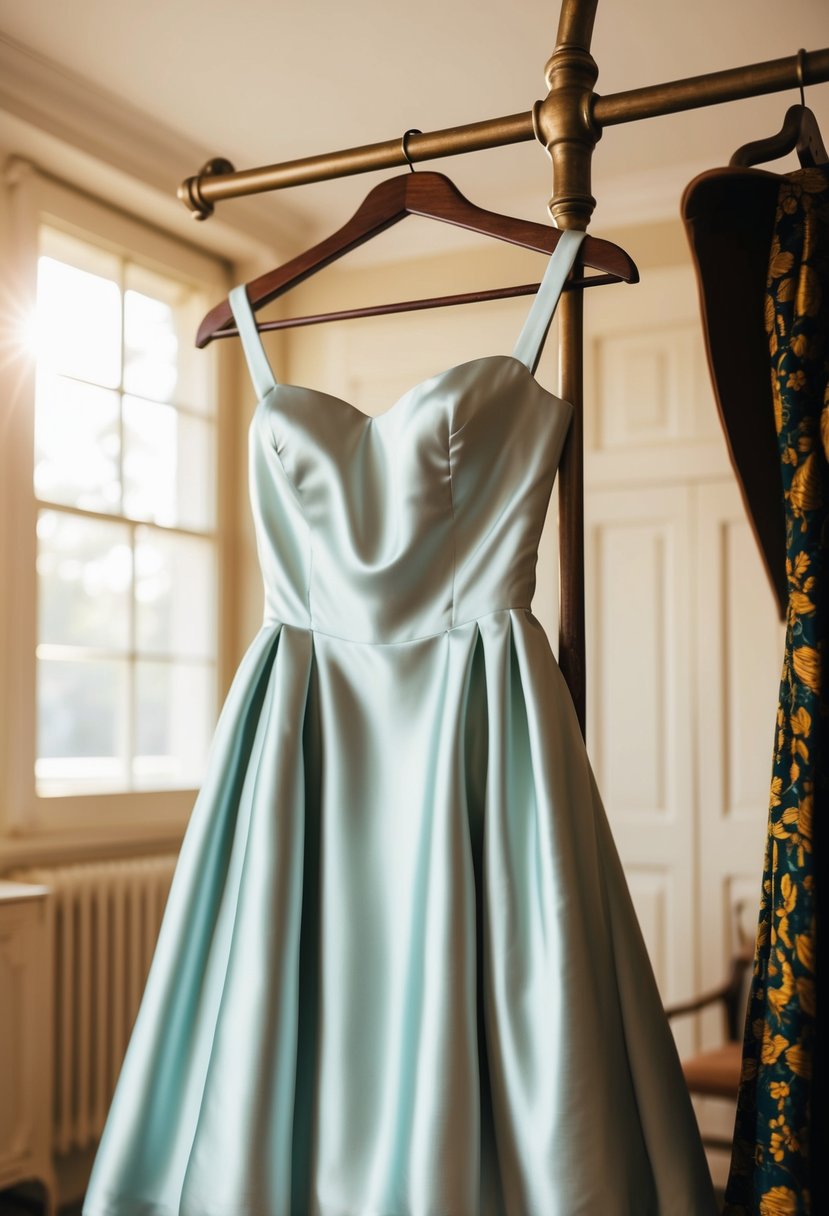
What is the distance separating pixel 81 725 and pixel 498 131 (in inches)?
93.6

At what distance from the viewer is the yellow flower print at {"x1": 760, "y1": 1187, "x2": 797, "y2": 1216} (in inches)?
40.6

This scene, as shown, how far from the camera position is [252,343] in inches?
58.2

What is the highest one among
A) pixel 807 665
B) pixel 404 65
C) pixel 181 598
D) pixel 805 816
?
pixel 404 65

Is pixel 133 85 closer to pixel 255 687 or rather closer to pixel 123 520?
pixel 123 520

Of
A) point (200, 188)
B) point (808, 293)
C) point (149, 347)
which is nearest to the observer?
point (808, 293)

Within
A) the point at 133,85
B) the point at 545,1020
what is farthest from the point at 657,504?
the point at 545,1020

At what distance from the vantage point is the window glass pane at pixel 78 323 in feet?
10.7

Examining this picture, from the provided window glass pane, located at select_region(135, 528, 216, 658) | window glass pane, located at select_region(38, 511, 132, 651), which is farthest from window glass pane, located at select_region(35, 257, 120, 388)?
window glass pane, located at select_region(135, 528, 216, 658)

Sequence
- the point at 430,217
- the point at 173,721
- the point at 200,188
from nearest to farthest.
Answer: the point at 430,217 < the point at 200,188 < the point at 173,721

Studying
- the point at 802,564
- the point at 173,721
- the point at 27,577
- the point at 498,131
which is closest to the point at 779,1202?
→ the point at 802,564

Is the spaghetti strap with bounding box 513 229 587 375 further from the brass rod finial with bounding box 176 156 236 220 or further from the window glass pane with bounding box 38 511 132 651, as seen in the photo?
the window glass pane with bounding box 38 511 132 651

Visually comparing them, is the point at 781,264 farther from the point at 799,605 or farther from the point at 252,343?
the point at 252,343

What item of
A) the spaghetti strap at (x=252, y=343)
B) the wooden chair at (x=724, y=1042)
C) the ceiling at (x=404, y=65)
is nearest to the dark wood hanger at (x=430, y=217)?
the spaghetti strap at (x=252, y=343)

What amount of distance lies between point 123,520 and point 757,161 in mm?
2509
